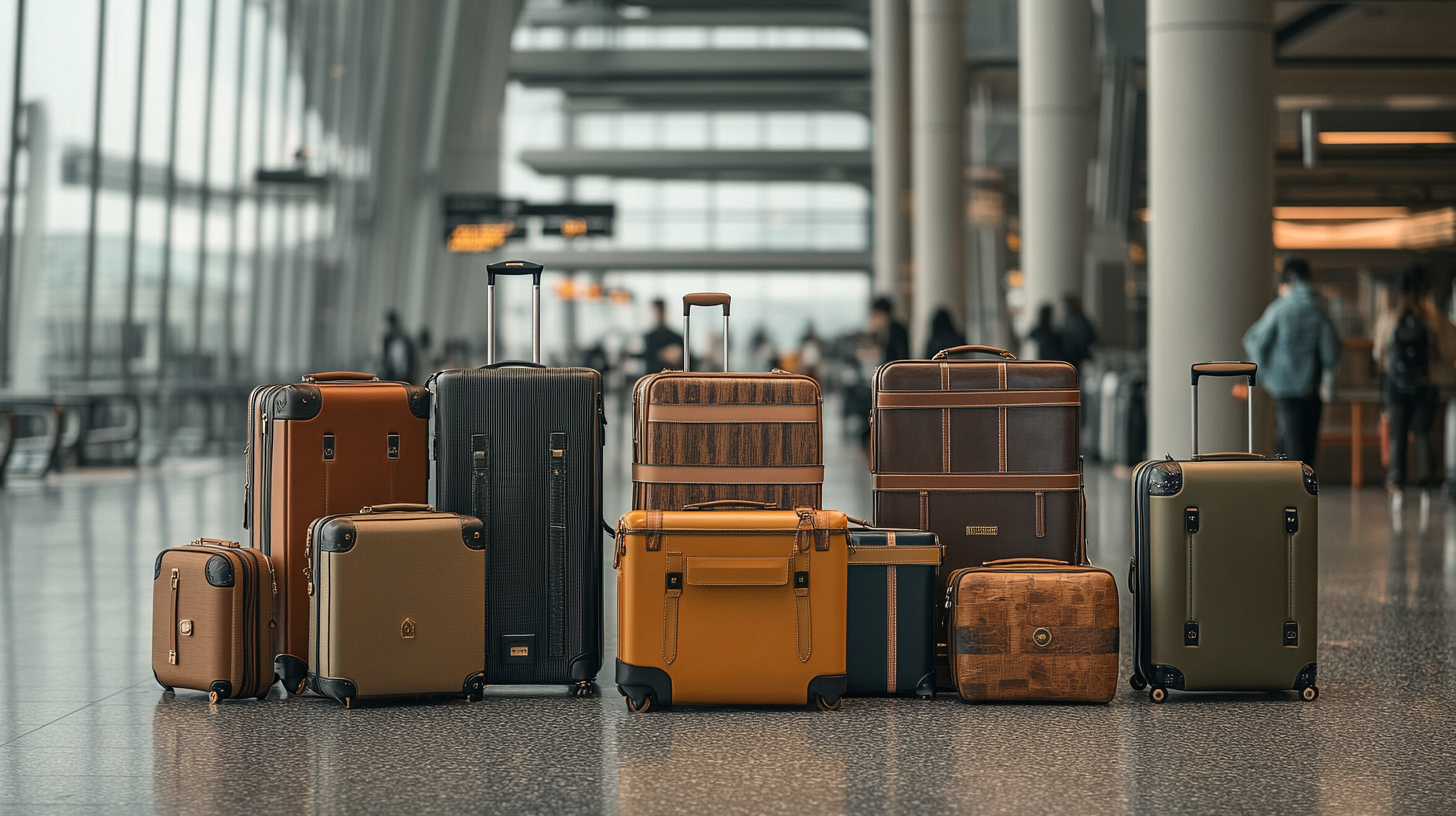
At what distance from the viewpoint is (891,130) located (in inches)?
1172

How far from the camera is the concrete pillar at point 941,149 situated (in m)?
23.3

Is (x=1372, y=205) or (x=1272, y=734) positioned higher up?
(x=1372, y=205)

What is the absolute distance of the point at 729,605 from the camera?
430cm

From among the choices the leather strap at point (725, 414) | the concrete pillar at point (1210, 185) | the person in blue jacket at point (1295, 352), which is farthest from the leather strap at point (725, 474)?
the person in blue jacket at point (1295, 352)

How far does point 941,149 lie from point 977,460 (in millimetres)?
19546

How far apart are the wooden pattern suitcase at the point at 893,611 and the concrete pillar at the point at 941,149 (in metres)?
19.0

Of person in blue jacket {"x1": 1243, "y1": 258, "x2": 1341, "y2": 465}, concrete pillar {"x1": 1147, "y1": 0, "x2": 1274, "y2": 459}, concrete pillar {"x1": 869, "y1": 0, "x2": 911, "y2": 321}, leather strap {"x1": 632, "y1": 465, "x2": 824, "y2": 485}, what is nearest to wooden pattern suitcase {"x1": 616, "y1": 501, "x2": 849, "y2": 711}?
leather strap {"x1": 632, "y1": 465, "x2": 824, "y2": 485}

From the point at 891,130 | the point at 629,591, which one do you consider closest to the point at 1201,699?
the point at 629,591

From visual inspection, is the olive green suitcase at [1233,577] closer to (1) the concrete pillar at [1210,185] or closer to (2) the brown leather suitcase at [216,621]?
(2) the brown leather suitcase at [216,621]

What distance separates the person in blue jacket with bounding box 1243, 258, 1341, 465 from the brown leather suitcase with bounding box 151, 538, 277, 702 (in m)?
6.48

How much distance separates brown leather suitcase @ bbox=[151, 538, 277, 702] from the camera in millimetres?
4355

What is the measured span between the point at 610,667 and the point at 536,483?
→ 92 cm

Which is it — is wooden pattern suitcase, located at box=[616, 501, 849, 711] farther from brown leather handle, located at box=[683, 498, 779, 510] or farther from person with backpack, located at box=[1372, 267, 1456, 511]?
person with backpack, located at box=[1372, 267, 1456, 511]

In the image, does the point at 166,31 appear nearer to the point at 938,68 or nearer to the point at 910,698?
the point at 938,68
